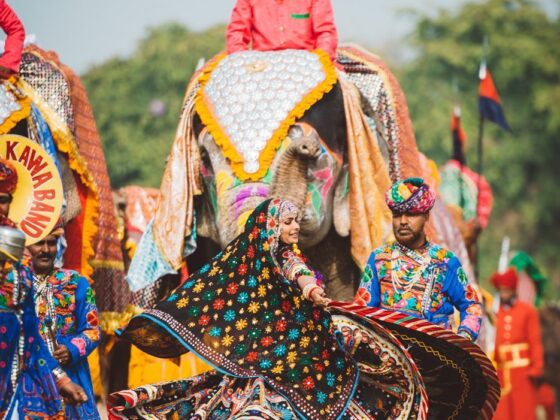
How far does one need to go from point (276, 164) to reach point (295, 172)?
147 mm

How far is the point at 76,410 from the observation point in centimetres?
749

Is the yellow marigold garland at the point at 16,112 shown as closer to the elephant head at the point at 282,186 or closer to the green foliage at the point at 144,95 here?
the elephant head at the point at 282,186

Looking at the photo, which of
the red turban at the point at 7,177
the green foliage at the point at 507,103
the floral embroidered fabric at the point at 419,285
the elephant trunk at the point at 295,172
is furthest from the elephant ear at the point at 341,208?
the green foliage at the point at 507,103

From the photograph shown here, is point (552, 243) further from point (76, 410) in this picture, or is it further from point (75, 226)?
point (76, 410)

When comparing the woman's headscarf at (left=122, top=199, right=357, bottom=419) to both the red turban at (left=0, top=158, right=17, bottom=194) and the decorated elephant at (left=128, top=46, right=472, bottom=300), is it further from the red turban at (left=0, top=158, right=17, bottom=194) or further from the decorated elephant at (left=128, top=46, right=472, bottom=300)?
the decorated elephant at (left=128, top=46, right=472, bottom=300)

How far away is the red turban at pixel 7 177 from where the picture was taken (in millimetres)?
6828

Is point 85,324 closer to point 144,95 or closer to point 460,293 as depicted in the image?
point 460,293

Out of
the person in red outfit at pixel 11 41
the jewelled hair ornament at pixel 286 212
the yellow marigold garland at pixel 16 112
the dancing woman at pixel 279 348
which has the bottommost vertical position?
the dancing woman at pixel 279 348

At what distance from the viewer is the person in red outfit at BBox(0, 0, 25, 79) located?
9.38 meters

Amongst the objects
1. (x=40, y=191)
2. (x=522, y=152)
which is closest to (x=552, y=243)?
(x=522, y=152)

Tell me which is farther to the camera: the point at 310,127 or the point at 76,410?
the point at 310,127

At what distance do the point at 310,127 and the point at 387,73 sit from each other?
130 centimetres

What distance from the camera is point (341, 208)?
370 inches

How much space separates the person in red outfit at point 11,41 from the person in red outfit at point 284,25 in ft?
4.65
